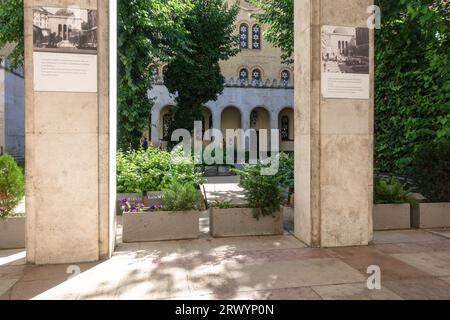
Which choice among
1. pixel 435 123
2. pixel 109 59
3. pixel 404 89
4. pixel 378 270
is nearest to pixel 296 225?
pixel 378 270

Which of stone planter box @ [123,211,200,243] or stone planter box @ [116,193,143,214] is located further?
stone planter box @ [116,193,143,214]

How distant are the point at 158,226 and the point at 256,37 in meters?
35.4

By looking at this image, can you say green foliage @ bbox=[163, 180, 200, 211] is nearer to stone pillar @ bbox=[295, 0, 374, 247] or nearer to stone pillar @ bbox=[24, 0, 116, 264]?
stone pillar @ bbox=[24, 0, 116, 264]

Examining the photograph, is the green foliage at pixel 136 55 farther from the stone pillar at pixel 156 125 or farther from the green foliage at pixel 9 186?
the stone pillar at pixel 156 125

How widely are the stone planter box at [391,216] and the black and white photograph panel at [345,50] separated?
3.16 metres

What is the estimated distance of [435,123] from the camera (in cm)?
920

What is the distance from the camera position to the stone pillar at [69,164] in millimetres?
5387

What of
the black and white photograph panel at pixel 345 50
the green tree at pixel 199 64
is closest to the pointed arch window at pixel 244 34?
the green tree at pixel 199 64

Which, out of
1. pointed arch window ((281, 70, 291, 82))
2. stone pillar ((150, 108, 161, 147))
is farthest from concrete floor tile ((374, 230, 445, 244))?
pointed arch window ((281, 70, 291, 82))

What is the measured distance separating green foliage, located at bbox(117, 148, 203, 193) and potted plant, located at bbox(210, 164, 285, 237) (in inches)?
79.5

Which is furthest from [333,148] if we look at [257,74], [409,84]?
[257,74]

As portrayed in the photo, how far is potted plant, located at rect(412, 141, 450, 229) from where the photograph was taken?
299 inches

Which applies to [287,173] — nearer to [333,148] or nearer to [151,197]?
[333,148]
